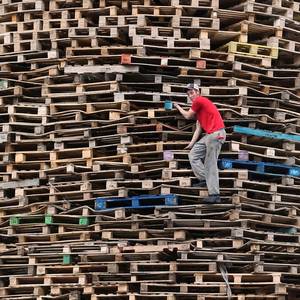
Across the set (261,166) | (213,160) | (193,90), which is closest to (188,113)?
(193,90)

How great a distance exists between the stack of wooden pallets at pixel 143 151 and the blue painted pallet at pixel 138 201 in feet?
0.08

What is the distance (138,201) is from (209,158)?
1465 mm

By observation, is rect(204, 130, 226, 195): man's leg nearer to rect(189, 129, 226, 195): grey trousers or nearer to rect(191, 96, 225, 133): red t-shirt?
rect(189, 129, 226, 195): grey trousers

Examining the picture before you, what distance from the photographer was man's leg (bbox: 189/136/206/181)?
14927 millimetres

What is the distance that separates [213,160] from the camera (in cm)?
1487

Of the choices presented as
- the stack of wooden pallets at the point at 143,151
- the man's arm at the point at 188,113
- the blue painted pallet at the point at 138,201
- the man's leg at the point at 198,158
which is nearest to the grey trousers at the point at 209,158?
the man's leg at the point at 198,158

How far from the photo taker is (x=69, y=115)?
52.6ft

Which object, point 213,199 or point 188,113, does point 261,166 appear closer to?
point 213,199

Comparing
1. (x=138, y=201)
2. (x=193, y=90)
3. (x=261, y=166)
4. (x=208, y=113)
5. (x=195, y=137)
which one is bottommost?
(x=138, y=201)

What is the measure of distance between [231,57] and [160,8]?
1671mm

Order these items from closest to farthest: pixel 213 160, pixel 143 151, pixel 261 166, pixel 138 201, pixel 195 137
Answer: pixel 213 160 → pixel 138 201 → pixel 195 137 → pixel 261 166 → pixel 143 151

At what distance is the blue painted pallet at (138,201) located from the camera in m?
15.0

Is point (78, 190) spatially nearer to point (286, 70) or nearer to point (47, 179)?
point (47, 179)

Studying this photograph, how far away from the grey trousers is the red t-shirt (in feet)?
0.35
